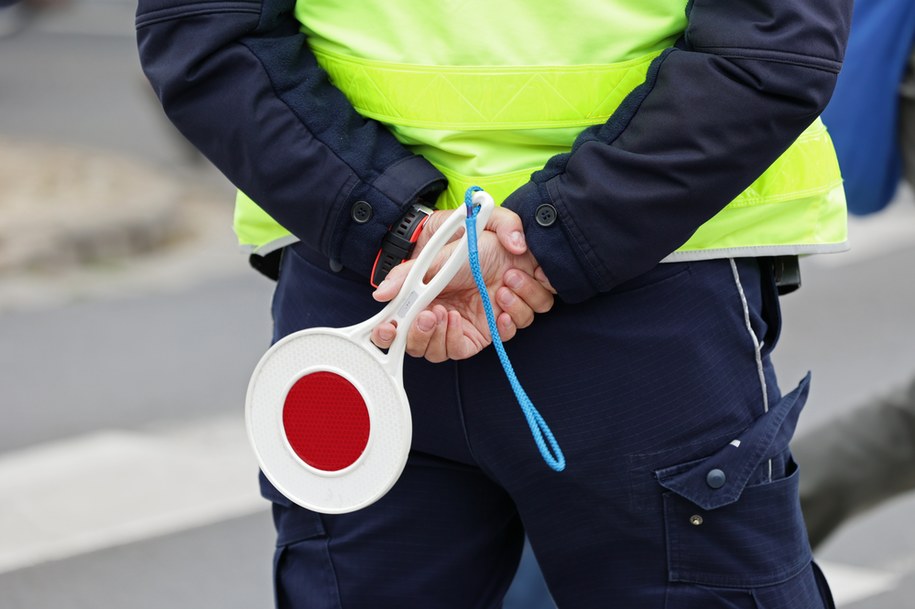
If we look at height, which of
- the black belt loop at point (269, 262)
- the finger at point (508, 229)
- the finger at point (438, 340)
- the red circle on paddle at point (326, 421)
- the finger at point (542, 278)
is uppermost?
the finger at point (508, 229)

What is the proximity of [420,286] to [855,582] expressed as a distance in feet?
7.57

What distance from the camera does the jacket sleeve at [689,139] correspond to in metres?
1.51

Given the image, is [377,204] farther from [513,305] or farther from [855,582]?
[855,582]

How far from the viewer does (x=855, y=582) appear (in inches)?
136

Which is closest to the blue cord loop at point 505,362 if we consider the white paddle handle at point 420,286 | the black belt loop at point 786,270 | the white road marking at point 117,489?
the white paddle handle at point 420,286

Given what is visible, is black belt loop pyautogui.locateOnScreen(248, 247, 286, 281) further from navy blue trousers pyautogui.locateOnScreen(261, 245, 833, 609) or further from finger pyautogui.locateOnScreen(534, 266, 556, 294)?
finger pyautogui.locateOnScreen(534, 266, 556, 294)

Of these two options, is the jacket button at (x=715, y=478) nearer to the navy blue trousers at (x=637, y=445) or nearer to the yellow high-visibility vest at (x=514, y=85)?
the navy blue trousers at (x=637, y=445)

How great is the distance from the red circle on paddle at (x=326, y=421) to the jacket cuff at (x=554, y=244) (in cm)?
27

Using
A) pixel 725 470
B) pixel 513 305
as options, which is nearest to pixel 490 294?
pixel 513 305

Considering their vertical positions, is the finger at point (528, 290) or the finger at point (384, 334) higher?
the finger at point (528, 290)

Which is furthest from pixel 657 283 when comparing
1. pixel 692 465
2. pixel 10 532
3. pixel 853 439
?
pixel 10 532

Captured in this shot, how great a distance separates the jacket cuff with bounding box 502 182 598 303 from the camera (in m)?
1.55

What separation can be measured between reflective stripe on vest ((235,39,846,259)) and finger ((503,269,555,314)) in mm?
110

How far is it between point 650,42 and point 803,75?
0.19m
